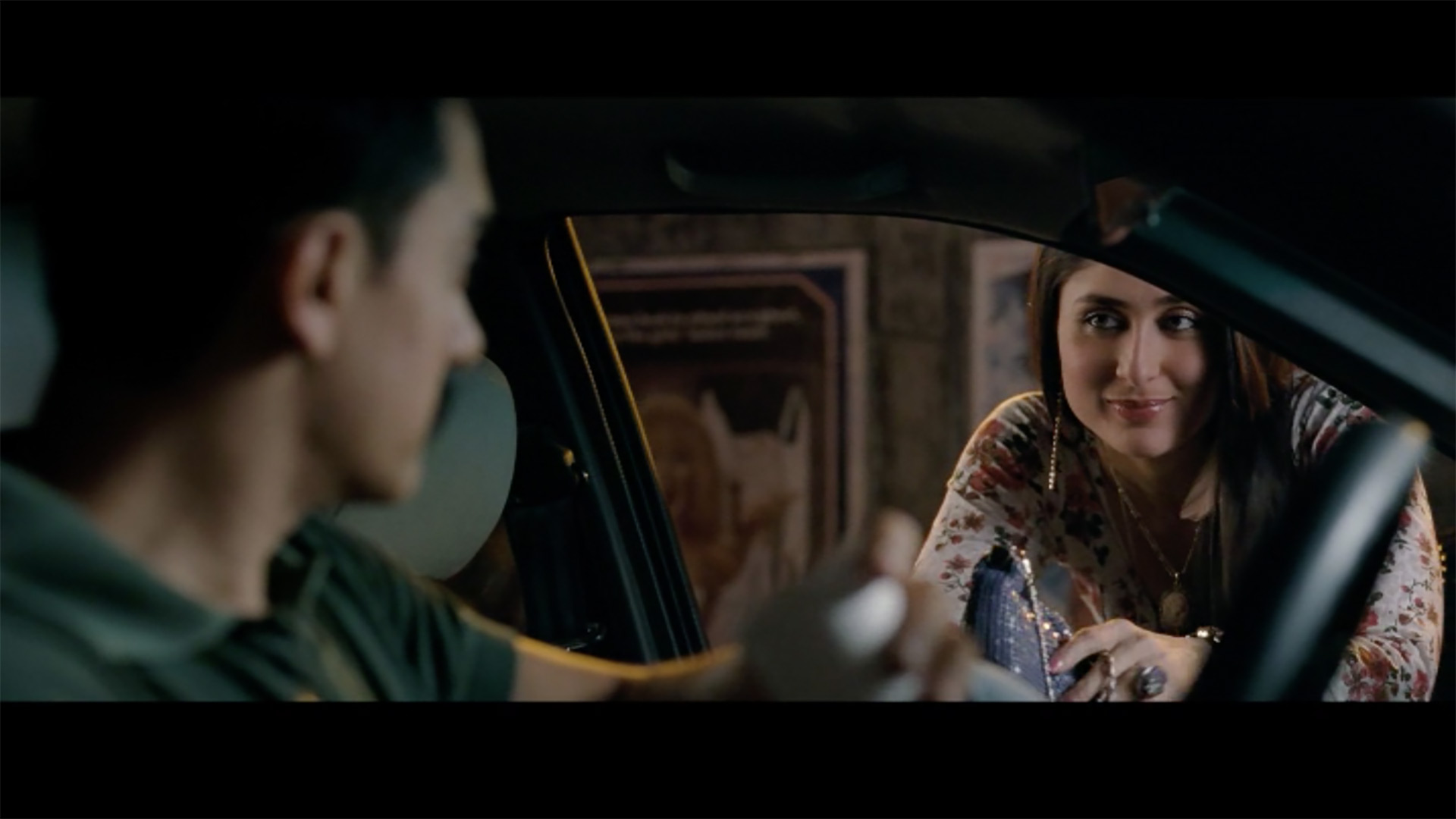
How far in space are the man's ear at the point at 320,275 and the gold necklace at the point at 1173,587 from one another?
0.87 metres

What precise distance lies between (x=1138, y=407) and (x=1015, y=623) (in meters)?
0.28

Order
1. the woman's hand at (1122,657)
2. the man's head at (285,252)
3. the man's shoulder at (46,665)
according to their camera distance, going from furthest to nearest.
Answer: the woman's hand at (1122,657) → the man's head at (285,252) → the man's shoulder at (46,665)

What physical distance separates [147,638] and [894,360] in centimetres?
85

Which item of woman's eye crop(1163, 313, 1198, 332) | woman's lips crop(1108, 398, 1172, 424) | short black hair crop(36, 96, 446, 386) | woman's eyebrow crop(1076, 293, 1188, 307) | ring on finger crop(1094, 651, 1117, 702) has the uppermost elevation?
short black hair crop(36, 96, 446, 386)

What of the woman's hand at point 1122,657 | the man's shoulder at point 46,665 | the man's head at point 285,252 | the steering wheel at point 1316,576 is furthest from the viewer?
the woman's hand at point 1122,657

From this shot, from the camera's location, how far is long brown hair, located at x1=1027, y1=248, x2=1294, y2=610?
1.67m

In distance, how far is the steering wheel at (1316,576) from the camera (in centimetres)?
137

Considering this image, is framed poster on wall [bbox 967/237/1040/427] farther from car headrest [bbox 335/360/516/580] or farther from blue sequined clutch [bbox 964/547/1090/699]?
car headrest [bbox 335/360/516/580]

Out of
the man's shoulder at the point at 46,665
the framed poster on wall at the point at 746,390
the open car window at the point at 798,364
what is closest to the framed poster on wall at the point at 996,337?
the open car window at the point at 798,364

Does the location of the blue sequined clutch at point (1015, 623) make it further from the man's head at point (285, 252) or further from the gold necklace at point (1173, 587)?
the man's head at point (285, 252)

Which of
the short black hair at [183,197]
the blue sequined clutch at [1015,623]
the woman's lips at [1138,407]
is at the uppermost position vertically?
the short black hair at [183,197]

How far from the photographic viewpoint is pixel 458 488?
175cm

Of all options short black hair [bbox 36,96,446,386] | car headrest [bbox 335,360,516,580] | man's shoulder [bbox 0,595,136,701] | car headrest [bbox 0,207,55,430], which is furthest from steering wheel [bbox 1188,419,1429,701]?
car headrest [bbox 0,207,55,430]

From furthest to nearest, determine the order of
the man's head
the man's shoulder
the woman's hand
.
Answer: the woman's hand → the man's head → the man's shoulder
